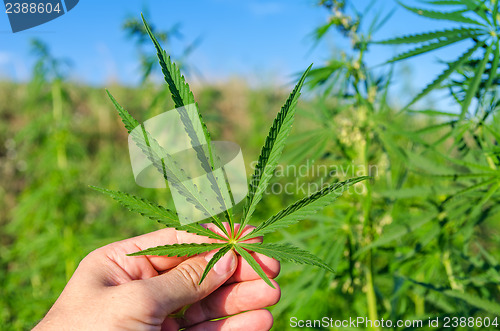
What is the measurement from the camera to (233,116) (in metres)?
8.19

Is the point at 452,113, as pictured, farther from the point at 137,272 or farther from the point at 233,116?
the point at 233,116

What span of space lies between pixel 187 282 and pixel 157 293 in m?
0.07

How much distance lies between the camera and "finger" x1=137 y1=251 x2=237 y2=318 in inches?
30.3

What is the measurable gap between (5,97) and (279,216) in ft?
23.3

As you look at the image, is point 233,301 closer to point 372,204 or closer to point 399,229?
point 399,229

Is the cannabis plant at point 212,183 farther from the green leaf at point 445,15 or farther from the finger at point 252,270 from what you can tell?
the green leaf at point 445,15

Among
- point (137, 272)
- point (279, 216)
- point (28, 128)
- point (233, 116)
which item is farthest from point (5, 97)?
point (279, 216)

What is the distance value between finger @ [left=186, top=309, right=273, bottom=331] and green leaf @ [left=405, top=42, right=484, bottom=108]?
2.05ft

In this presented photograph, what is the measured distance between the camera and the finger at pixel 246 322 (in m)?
0.96

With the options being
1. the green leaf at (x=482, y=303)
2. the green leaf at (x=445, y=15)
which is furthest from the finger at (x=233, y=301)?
the green leaf at (x=445, y=15)

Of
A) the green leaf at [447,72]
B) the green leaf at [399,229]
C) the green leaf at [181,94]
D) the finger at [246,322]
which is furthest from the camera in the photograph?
the green leaf at [399,229]

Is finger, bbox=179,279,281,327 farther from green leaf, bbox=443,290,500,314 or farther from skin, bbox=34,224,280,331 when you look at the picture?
green leaf, bbox=443,290,500,314

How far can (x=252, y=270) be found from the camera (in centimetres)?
95

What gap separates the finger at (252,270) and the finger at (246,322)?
89mm
